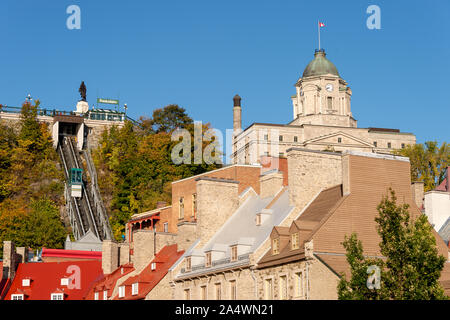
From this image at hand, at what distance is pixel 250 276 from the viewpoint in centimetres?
4934

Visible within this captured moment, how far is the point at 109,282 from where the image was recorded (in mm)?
66312

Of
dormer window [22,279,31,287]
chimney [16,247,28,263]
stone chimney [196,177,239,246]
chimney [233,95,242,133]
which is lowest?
dormer window [22,279,31,287]

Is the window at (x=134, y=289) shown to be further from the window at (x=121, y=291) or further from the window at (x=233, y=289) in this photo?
the window at (x=233, y=289)

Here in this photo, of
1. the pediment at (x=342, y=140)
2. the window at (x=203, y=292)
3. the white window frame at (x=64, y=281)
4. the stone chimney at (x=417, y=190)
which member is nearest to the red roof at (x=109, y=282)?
the white window frame at (x=64, y=281)

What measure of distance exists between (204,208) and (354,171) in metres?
14.4

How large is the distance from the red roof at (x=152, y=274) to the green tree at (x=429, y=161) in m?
56.3

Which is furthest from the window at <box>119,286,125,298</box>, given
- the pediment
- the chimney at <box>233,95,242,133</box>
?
the chimney at <box>233,95,242,133</box>

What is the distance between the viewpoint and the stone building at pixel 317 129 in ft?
549

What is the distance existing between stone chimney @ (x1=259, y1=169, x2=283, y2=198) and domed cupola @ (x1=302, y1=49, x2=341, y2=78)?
417ft

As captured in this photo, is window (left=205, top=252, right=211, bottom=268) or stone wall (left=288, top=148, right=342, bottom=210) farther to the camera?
window (left=205, top=252, right=211, bottom=268)

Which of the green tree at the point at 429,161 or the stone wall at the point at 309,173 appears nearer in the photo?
the stone wall at the point at 309,173

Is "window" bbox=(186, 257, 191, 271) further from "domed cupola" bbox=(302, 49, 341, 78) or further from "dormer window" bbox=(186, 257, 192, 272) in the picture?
"domed cupola" bbox=(302, 49, 341, 78)

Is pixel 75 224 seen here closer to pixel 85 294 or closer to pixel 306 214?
pixel 85 294

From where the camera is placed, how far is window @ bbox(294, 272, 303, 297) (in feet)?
147
